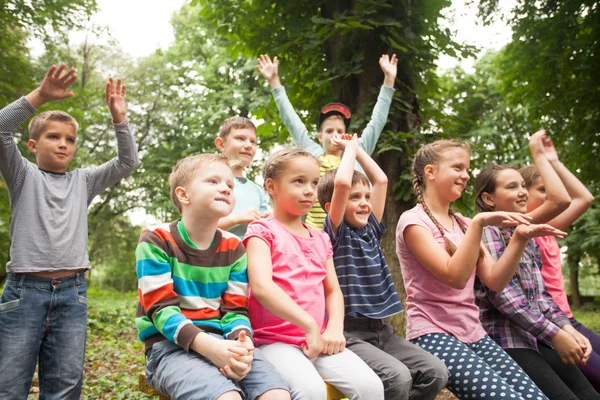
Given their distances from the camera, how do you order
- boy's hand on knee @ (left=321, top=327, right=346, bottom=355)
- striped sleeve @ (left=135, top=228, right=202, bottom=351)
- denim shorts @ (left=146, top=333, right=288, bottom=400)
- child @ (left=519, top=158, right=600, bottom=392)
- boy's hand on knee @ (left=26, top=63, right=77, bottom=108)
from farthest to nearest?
child @ (left=519, top=158, right=600, bottom=392) < boy's hand on knee @ (left=26, top=63, right=77, bottom=108) < boy's hand on knee @ (left=321, top=327, right=346, bottom=355) < striped sleeve @ (left=135, top=228, right=202, bottom=351) < denim shorts @ (left=146, top=333, right=288, bottom=400)

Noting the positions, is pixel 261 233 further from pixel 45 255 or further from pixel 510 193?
pixel 510 193

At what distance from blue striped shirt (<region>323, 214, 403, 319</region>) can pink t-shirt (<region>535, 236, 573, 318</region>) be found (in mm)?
1336

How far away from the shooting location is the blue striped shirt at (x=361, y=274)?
265cm

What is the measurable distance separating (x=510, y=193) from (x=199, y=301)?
210cm

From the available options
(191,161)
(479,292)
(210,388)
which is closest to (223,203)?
(191,161)

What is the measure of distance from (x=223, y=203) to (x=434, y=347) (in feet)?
4.35

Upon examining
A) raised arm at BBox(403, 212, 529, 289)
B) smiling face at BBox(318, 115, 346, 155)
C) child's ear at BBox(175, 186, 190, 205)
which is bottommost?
raised arm at BBox(403, 212, 529, 289)

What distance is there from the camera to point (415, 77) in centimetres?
546

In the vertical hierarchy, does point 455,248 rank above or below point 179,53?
below

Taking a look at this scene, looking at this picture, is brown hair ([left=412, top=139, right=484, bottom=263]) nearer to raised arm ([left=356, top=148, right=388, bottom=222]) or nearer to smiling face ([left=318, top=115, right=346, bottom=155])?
raised arm ([left=356, top=148, right=388, bottom=222])

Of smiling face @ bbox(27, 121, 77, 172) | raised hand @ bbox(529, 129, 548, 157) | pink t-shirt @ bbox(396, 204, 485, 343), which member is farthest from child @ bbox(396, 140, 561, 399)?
smiling face @ bbox(27, 121, 77, 172)

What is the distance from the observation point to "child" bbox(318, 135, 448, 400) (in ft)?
7.75

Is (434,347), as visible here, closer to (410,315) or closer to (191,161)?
(410,315)

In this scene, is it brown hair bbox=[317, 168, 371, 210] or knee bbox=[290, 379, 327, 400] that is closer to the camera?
knee bbox=[290, 379, 327, 400]
